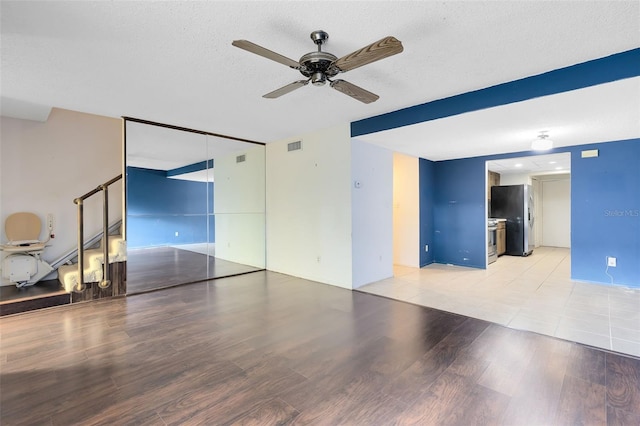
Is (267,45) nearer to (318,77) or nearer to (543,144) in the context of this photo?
(318,77)

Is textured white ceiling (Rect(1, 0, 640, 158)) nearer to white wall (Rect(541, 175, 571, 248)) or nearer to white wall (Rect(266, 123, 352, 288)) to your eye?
white wall (Rect(266, 123, 352, 288))

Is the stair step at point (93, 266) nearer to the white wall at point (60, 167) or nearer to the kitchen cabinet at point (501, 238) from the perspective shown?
the white wall at point (60, 167)

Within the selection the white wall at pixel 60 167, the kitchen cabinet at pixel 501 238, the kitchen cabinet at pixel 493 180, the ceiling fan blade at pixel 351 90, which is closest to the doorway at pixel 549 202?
the kitchen cabinet at pixel 493 180

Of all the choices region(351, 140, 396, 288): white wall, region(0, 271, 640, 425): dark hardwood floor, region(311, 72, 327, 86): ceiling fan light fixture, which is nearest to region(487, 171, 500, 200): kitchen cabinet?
region(351, 140, 396, 288): white wall

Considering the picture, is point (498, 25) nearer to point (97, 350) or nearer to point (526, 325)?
point (526, 325)

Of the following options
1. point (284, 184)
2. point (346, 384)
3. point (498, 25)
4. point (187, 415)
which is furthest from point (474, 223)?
point (187, 415)

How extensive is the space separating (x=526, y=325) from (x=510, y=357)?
2.91 feet

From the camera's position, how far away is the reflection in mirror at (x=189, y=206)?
4.47 m

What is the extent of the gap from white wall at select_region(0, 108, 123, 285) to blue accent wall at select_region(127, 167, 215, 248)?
48 centimetres

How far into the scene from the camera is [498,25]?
6.89 ft

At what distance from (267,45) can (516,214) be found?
7833 millimetres

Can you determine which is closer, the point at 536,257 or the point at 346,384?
the point at 346,384

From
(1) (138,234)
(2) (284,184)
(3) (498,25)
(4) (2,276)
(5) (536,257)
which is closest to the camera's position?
(3) (498,25)

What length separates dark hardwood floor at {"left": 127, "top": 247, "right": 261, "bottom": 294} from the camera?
4527 mm
